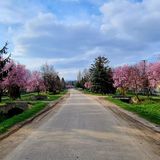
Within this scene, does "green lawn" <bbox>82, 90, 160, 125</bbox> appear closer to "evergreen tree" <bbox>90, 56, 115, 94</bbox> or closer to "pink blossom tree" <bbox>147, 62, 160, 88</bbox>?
"pink blossom tree" <bbox>147, 62, 160, 88</bbox>

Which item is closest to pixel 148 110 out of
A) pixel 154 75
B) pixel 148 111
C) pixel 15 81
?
pixel 148 111

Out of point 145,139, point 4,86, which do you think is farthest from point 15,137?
point 4,86

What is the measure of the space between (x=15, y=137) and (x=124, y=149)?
480 centimetres

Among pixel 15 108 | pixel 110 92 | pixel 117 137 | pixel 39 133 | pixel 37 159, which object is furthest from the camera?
pixel 110 92

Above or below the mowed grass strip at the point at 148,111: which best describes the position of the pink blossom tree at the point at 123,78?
above

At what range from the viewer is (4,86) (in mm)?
53156

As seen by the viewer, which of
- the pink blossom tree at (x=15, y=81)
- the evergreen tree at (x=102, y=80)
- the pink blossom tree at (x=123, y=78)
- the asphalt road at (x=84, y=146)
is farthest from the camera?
the evergreen tree at (x=102, y=80)

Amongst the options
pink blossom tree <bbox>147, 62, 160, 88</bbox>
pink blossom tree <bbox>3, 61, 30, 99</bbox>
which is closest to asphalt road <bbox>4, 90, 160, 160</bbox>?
pink blossom tree <bbox>3, 61, 30, 99</bbox>

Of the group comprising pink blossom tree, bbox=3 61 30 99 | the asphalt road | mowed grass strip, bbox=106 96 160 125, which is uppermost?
pink blossom tree, bbox=3 61 30 99

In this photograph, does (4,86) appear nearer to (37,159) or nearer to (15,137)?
(15,137)

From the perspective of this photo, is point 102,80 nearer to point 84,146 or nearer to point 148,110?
point 148,110

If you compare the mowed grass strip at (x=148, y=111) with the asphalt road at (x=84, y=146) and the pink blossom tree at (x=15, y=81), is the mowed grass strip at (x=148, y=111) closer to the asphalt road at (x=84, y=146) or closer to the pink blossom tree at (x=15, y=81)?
the asphalt road at (x=84, y=146)

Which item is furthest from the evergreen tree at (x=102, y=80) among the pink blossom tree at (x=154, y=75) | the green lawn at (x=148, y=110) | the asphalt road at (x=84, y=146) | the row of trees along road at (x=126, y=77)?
the asphalt road at (x=84, y=146)

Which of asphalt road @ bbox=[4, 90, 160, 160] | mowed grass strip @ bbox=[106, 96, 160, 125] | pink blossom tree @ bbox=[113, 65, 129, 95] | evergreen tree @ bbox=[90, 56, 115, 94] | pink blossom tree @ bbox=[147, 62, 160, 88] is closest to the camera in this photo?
asphalt road @ bbox=[4, 90, 160, 160]
